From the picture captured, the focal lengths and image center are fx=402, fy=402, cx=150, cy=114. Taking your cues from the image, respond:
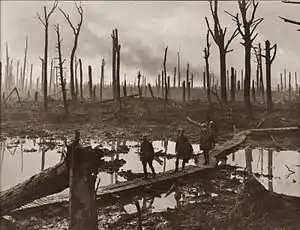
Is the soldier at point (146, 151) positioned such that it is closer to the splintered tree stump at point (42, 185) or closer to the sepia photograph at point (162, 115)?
the sepia photograph at point (162, 115)

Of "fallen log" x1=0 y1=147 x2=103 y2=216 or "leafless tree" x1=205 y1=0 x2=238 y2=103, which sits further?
"leafless tree" x1=205 y1=0 x2=238 y2=103

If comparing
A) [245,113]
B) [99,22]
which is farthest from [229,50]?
[99,22]

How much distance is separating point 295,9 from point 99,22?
1164mm

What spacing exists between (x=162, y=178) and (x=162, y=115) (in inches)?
16.6

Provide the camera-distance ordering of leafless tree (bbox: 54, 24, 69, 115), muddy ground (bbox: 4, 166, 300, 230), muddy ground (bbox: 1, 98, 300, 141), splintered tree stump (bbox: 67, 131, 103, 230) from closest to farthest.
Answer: splintered tree stump (bbox: 67, 131, 103, 230) → muddy ground (bbox: 4, 166, 300, 230) → muddy ground (bbox: 1, 98, 300, 141) → leafless tree (bbox: 54, 24, 69, 115)

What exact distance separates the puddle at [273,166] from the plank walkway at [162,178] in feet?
0.40

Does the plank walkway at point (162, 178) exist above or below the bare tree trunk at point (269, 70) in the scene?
below

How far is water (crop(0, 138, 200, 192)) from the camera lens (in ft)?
8.13

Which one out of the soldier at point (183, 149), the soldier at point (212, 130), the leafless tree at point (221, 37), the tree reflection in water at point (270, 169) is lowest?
the tree reflection in water at point (270, 169)

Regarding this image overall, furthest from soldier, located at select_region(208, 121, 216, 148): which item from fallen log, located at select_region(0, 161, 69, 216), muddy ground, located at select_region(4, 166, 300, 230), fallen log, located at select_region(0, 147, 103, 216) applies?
fallen log, located at select_region(0, 161, 69, 216)

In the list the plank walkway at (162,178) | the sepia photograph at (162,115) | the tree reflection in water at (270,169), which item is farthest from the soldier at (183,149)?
the tree reflection in water at (270,169)

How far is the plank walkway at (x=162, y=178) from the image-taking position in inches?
93.7

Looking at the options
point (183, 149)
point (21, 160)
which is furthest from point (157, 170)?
point (21, 160)

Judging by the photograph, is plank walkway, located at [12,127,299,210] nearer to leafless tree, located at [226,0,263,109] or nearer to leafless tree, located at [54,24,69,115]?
leafless tree, located at [226,0,263,109]
